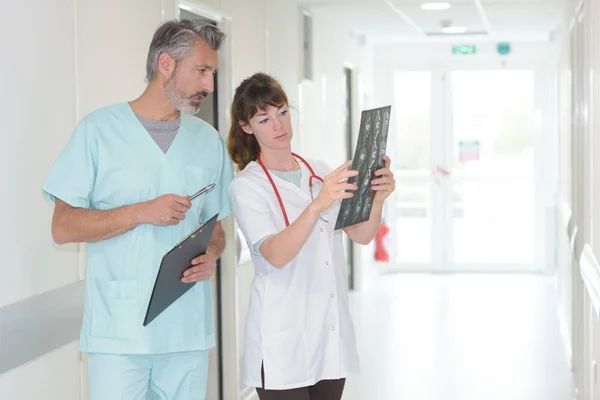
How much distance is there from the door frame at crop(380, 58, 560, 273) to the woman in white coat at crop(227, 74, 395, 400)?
8.16 m

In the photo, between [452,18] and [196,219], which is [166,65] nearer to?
[196,219]

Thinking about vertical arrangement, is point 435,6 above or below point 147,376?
above

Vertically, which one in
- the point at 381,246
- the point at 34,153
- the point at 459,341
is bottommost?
the point at 459,341

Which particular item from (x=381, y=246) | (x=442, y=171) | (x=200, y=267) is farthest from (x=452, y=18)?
(x=200, y=267)

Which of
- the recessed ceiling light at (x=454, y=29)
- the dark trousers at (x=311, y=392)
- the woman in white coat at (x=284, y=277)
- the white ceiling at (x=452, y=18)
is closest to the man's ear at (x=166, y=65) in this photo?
the woman in white coat at (x=284, y=277)

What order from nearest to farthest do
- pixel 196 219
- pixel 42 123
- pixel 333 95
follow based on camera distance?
pixel 196 219 < pixel 42 123 < pixel 333 95

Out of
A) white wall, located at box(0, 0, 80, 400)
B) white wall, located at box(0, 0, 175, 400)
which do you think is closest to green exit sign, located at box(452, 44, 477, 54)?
white wall, located at box(0, 0, 175, 400)

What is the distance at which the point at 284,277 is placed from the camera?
2.59 metres

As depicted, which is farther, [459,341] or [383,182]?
[459,341]

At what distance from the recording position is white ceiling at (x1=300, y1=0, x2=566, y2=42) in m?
6.73

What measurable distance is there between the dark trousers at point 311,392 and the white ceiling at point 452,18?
12.9 feet

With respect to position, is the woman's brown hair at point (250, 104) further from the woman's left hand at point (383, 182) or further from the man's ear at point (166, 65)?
the woman's left hand at point (383, 182)

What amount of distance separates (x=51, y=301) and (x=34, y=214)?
301 mm

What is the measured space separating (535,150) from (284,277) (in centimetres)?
858
